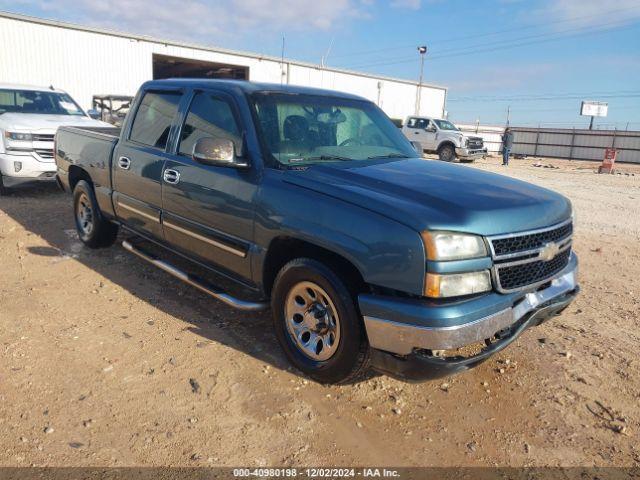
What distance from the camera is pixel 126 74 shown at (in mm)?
24125

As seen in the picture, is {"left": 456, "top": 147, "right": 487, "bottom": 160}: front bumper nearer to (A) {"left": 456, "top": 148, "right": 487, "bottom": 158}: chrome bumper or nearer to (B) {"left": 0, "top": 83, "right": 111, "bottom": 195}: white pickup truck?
(A) {"left": 456, "top": 148, "right": 487, "bottom": 158}: chrome bumper

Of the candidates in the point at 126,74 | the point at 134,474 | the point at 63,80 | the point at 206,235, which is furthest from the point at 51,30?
the point at 134,474

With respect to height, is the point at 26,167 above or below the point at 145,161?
below

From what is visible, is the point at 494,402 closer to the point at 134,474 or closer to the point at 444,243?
the point at 444,243

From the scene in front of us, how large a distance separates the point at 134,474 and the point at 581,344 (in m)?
3.28

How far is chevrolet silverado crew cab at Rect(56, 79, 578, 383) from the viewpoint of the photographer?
2.57 metres

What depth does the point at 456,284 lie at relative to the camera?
2549 millimetres

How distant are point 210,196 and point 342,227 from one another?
1.30 m

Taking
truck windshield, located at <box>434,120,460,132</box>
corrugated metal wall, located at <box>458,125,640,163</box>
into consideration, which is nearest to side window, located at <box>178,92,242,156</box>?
truck windshield, located at <box>434,120,460,132</box>

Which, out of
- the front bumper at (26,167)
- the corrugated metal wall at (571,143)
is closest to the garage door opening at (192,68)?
the corrugated metal wall at (571,143)

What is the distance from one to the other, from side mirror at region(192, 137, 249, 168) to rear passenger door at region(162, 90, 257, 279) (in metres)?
0.14

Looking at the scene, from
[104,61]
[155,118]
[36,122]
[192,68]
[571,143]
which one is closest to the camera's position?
[155,118]

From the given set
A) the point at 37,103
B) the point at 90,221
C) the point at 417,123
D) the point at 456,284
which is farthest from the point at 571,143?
the point at 456,284

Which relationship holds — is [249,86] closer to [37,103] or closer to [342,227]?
[342,227]
